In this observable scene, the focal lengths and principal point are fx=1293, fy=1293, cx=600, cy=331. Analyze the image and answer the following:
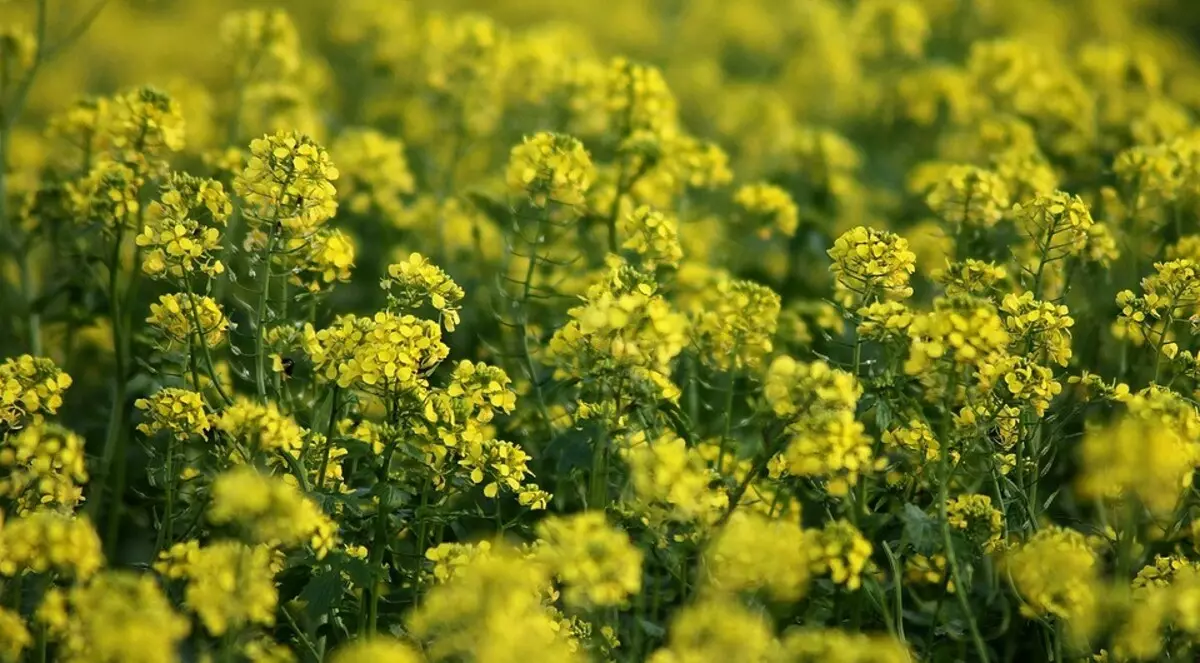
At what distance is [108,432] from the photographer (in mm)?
4785

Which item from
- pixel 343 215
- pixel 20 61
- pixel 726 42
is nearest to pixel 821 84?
pixel 726 42

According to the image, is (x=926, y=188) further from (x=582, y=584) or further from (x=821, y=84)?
(x=582, y=584)

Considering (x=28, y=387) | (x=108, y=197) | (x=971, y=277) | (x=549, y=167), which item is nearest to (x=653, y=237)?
(x=549, y=167)

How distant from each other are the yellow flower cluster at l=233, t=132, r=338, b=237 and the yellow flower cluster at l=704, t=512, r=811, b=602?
1593 mm

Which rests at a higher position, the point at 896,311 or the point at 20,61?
the point at 20,61

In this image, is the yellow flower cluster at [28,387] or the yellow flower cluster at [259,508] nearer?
the yellow flower cluster at [259,508]

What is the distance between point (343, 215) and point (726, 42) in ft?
18.7

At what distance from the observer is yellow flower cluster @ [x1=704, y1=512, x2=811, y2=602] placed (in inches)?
121

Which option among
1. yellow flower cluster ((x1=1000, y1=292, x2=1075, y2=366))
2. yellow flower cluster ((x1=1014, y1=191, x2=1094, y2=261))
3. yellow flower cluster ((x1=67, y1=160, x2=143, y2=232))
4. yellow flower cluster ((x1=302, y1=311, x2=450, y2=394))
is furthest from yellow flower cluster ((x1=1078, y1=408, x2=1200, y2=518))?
yellow flower cluster ((x1=67, y1=160, x2=143, y2=232))

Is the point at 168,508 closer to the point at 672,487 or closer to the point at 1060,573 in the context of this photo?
the point at 672,487

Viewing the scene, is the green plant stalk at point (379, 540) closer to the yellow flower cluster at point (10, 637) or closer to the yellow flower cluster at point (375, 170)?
the yellow flower cluster at point (10, 637)

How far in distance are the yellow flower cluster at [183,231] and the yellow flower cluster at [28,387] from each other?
0.42m

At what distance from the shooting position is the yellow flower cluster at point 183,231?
3.86 metres

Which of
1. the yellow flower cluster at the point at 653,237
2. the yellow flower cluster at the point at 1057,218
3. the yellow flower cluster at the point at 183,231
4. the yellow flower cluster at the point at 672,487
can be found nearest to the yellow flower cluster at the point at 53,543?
the yellow flower cluster at the point at 183,231
